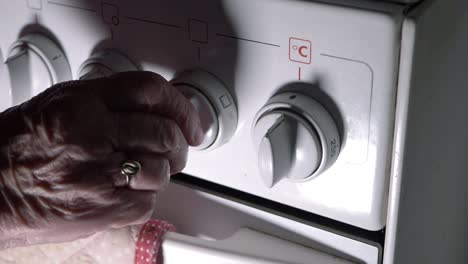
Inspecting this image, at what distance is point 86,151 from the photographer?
39cm

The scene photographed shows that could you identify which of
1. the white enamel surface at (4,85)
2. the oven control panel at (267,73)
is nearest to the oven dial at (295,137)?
the oven control panel at (267,73)

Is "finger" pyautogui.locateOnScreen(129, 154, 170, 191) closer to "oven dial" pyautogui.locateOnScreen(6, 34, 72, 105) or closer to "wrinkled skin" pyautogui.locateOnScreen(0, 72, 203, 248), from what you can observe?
"wrinkled skin" pyautogui.locateOnScreen(0, 72, 203, 248)

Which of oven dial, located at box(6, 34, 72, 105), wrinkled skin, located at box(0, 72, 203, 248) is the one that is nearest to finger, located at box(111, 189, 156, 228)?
wrinkled skin, located at box(0, 72, 203, 248)

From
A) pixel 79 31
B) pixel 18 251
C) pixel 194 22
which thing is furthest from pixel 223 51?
pixel 18 251

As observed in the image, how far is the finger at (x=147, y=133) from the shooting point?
40 centimetres

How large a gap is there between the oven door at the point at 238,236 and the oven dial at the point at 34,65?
5.3 inches

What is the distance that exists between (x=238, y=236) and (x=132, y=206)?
0.32ft

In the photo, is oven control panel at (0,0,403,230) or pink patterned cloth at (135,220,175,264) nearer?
oven control panel at (0,0,403,230)

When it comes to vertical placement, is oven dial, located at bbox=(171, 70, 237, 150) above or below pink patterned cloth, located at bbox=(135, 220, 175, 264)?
above

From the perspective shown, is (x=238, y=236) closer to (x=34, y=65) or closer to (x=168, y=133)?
(x=168, y=133)

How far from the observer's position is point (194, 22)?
41cm

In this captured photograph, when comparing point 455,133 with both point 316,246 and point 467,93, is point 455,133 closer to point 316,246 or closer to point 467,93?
point 467,93

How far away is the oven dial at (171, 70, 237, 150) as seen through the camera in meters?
0.42

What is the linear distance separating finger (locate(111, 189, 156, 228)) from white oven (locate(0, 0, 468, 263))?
6 centimetres
